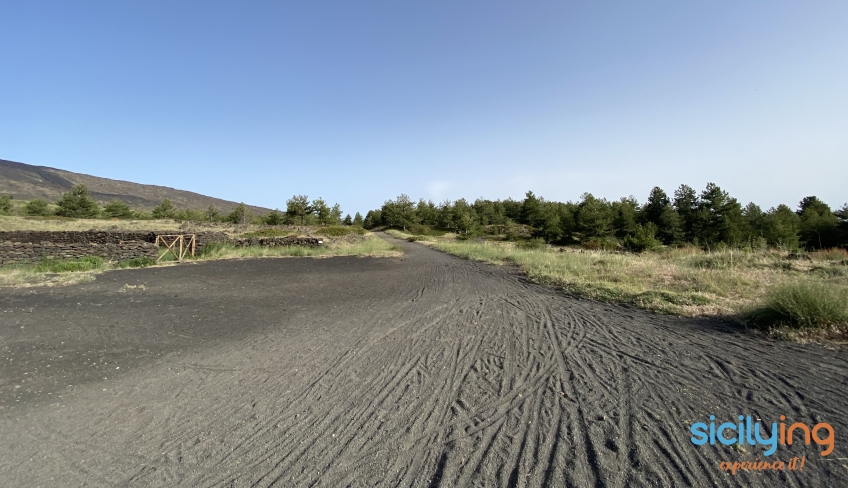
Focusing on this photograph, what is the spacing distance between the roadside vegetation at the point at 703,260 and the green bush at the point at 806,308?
0.01m

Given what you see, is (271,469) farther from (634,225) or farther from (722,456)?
(634,225)

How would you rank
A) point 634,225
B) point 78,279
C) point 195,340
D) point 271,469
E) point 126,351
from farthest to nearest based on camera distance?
point 634,225 < point 78,279 < point 195,340 < point 126,351 < point 271,469

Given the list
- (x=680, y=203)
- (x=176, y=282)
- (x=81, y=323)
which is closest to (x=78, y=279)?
(x=176, y=282)

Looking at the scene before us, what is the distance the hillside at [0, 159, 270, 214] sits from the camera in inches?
5197

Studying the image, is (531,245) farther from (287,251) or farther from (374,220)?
(374,220)

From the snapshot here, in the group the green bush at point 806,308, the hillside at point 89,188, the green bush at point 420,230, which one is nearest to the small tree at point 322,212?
the green bush at point 420,230

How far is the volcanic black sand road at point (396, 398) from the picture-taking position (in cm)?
270

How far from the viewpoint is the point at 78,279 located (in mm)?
12570

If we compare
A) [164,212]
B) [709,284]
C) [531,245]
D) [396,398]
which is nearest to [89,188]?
[164,212]

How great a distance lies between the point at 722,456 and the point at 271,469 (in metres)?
3.76

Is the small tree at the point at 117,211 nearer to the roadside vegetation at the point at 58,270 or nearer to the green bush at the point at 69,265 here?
the green bush at the point at 69,265

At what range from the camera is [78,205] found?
52844mm

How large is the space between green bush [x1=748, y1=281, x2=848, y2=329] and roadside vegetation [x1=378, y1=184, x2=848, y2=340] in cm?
1

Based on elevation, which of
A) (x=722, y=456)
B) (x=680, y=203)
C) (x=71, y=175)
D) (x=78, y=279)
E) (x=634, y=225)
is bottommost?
(x=78, y=279)
